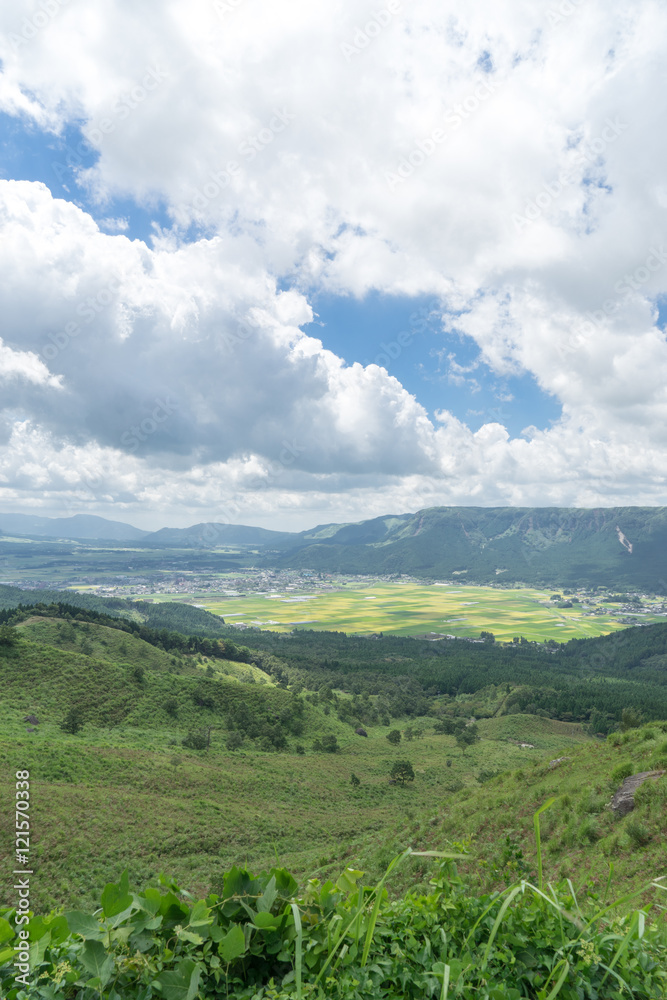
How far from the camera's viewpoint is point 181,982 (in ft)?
6.23

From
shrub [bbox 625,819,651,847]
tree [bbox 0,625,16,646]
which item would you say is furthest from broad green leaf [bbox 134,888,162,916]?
tree [bbox 0,625,16,646]

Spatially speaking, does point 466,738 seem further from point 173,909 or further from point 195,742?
point 173,909

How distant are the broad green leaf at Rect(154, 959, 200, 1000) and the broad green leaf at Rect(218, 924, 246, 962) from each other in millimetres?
123

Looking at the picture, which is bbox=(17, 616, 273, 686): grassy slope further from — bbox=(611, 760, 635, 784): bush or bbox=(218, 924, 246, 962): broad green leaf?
bbox=(218, 924, 246, 962): broad green leaf

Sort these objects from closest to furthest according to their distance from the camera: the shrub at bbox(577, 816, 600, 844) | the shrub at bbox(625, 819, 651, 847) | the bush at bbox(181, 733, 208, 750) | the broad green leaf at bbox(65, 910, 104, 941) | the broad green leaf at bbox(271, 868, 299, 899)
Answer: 1. the broad green leaf at bbox(65, 910, 104, 941)
2. the broad green leaf at bbox(271, 868, 299, 899)
3. the shrub at bbox(625, 819, 651, 847)
4. the shrub at bbox(577, 816, 600, 844)
5. the bush at bbox(181, 733, 208, 750)

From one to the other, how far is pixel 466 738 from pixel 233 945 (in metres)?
76.7

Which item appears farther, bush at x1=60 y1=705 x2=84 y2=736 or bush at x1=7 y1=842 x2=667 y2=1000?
bush at x1=60 y1=705 x2=84 y2=736

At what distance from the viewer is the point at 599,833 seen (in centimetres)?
1362

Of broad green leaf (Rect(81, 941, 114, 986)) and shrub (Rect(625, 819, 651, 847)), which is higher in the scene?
broad green leaf (Rect(81, 941, 114, 986))

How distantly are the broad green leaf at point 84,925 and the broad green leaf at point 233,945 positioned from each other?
580 mm

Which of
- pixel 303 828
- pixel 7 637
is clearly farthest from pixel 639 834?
pixel 7 637

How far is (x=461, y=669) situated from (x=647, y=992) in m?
139

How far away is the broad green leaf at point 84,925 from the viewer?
77.7 inches

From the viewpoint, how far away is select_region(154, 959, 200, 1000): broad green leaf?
6.11 feet
